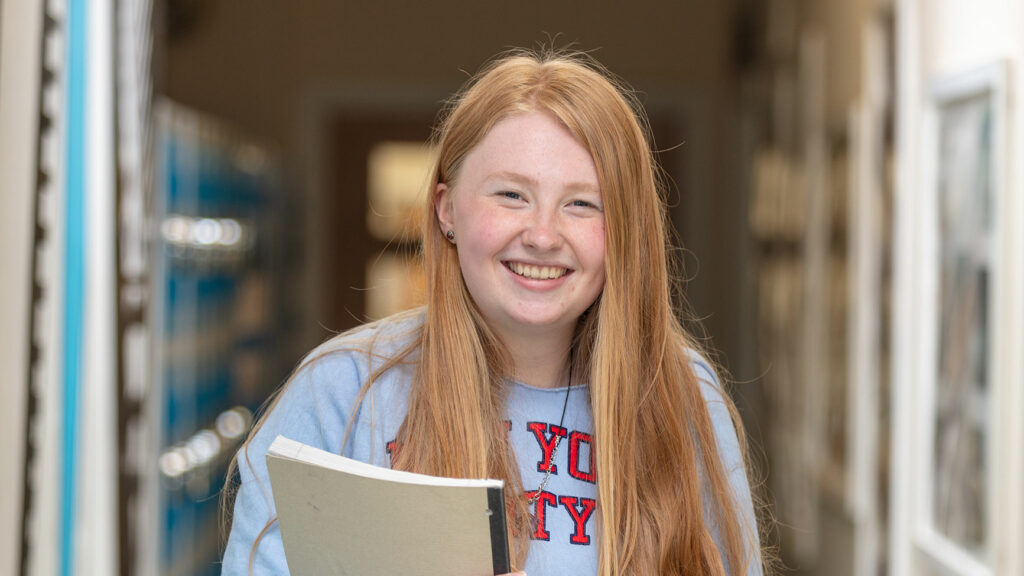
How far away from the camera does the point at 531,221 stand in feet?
4.27

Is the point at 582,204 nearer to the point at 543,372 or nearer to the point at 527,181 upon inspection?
the point at 527,181

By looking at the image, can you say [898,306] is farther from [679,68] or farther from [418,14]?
[418,14]

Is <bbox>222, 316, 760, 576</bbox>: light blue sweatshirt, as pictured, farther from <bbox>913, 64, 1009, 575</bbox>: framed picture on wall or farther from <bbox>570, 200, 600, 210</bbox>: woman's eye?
<bbox>913, 64, 1009, 575</bbox>: framed picture on wall

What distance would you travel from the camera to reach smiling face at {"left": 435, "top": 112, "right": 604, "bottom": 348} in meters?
1.30

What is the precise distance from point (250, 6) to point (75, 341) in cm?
340

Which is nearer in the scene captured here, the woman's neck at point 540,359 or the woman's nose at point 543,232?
the woman's nose at point 543,232

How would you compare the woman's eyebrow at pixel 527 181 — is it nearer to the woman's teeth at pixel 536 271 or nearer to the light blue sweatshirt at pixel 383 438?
the woman's teeth at pixel 536 271

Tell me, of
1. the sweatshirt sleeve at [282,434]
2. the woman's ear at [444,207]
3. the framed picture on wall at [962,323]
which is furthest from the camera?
the framed picture on wall at [962,323]

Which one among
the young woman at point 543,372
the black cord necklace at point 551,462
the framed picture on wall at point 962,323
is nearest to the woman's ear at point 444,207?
the young woman at point 543,372

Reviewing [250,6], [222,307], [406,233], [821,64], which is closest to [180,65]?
[222,307]

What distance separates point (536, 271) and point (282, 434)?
0.32 metres

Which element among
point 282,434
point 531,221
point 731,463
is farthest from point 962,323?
point 282,434

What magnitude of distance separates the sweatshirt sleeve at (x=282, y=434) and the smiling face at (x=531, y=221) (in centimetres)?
18

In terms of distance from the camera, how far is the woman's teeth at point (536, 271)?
1321 millimetres
